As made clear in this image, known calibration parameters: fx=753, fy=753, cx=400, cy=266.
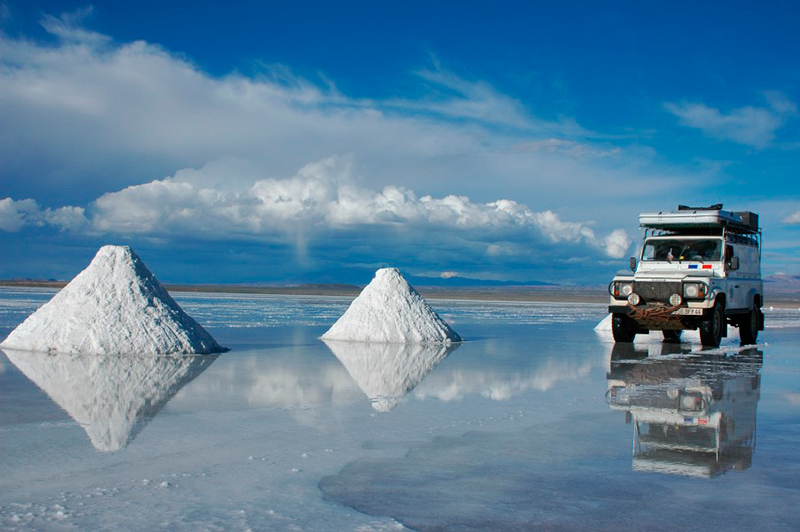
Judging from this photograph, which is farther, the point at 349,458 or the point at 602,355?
the point at 602,355

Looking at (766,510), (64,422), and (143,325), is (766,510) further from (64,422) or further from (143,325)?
(143,325)

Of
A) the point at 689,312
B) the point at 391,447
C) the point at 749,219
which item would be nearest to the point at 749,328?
the point at 749,219

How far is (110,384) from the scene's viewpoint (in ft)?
30.8

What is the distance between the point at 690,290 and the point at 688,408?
8032 millimetres

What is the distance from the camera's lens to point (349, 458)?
5695 mm

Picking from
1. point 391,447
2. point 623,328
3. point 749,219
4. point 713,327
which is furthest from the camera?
point 749,219

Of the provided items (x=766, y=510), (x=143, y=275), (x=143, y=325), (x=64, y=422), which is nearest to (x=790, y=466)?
(x=766, y=510)

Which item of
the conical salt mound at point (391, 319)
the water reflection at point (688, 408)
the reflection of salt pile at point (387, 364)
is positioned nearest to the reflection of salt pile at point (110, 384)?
the reflection of salt pile at point (387, 364)

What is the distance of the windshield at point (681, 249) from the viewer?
16562mm

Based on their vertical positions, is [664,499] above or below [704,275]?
below

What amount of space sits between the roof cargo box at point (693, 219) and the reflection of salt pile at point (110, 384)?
1009cm

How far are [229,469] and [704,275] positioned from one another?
1333cm

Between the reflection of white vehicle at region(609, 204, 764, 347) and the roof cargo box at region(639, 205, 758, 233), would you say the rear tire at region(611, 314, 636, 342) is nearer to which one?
the reflection of white vehicle at region(609, 204, 764, 347)

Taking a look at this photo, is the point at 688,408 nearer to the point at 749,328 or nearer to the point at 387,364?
the point at 387,364
